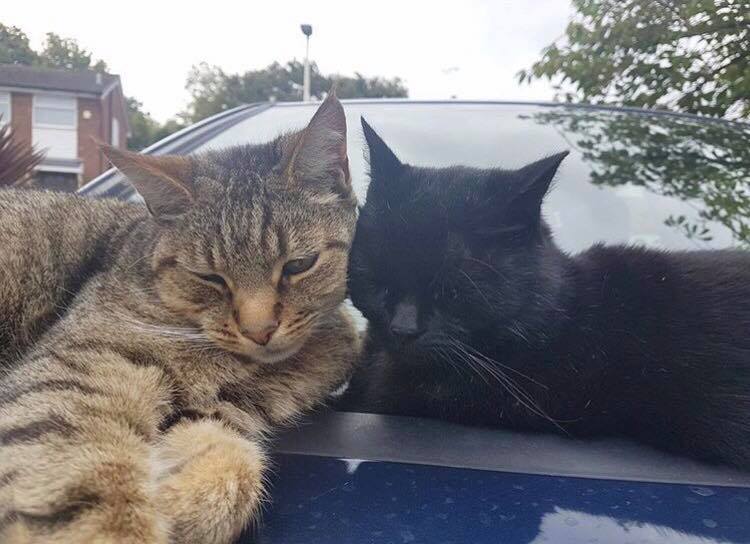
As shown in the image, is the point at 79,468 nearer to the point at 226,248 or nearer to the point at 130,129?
the point at 226,248

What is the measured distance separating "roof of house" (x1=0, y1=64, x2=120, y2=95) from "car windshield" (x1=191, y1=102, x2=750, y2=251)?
28.0 inches

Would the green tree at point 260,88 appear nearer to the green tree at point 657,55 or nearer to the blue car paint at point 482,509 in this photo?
the green tree at point 657,55

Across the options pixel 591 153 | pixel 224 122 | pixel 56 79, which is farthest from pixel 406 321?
pixel 56 79

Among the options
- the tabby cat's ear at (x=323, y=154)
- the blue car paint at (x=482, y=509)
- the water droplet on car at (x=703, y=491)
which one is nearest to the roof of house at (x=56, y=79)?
the tabby cat's ear at (x=323, y=154)

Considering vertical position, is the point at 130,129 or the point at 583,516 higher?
the point at 130,129

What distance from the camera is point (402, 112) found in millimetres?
2436

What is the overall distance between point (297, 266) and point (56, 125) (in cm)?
263

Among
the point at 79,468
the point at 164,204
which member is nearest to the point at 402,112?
the point at 164,204

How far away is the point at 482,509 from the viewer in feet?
2.97

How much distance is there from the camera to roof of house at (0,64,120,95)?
2356 mm

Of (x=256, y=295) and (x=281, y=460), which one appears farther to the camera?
(x=256, y=295)

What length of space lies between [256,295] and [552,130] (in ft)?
4.39

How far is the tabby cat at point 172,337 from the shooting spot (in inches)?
39.6

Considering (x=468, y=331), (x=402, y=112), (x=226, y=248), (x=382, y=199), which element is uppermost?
(x=402, y=112)
